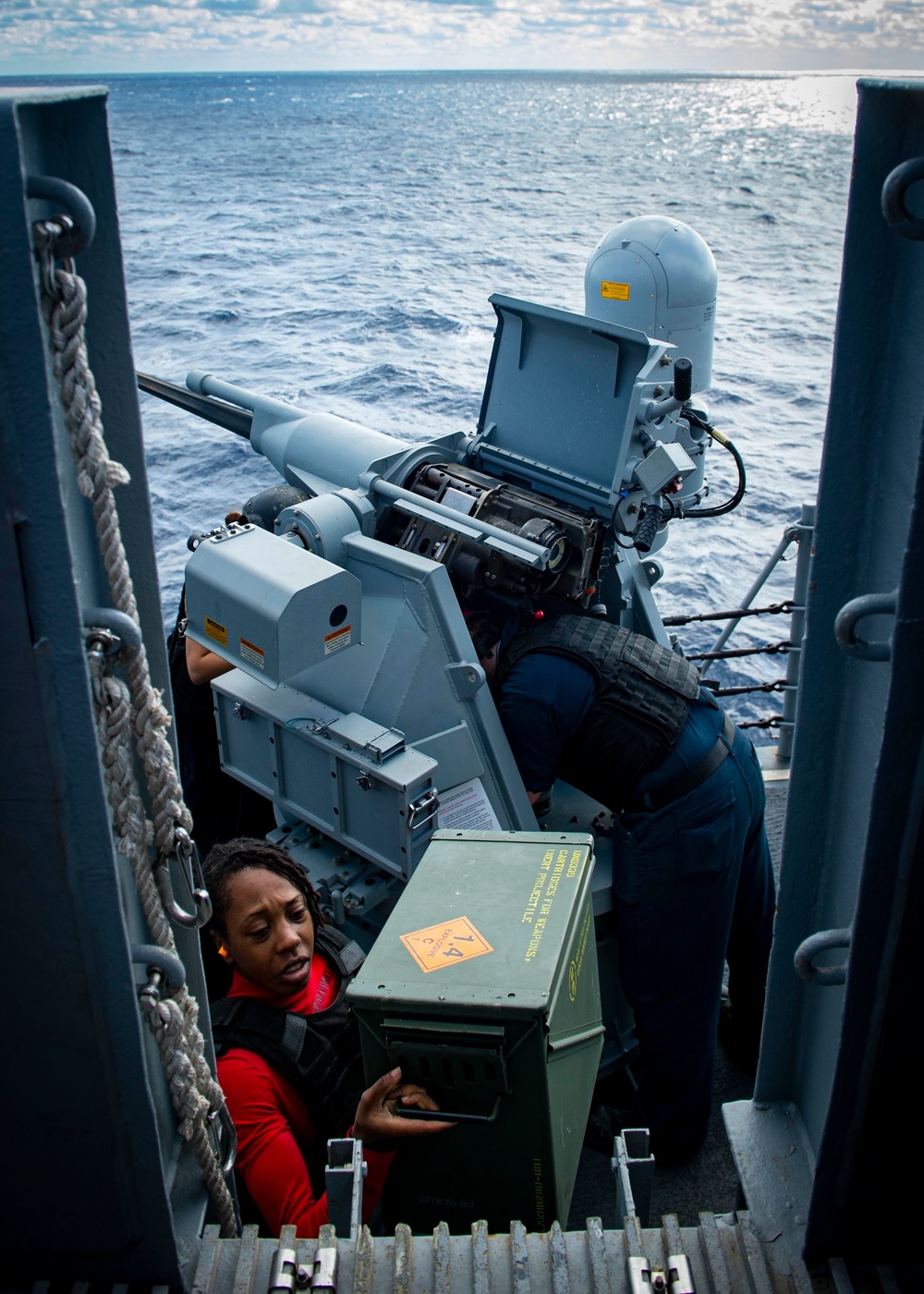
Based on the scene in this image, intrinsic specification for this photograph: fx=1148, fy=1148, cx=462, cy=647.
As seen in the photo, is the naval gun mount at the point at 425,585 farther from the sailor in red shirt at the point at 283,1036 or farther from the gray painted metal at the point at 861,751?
the gray painted metal at the point at 861,751

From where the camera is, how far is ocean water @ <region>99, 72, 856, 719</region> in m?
14.6

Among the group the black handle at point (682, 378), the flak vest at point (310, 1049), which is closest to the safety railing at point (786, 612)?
the black handle at point (682, 378)

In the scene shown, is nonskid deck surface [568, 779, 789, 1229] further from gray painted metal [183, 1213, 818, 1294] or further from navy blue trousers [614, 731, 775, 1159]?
gray painted metal [183, 1213, 818, 1294]

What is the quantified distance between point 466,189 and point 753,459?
106ft

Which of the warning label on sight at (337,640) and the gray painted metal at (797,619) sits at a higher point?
the warning label on sight at (337,640)

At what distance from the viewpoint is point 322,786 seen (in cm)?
421

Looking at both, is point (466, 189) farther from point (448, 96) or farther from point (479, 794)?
point (448, 96)

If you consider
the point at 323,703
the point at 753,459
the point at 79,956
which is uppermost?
the point at 79,956

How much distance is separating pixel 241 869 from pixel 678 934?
5.64 ft

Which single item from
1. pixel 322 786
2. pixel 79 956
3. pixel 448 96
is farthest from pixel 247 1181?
pixel 448 96

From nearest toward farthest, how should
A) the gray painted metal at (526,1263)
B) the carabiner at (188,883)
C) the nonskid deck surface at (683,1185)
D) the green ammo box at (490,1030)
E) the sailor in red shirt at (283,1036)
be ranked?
1. the carabiner at (188,883)
2. the gray painted metal at (526,1263)
3. the green ammo box at (490,1030)
4. the sailor in red shirt at (283,1036)
5. the nonskid deck surface at (683,1185)

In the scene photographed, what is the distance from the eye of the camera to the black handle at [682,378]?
4387 mm

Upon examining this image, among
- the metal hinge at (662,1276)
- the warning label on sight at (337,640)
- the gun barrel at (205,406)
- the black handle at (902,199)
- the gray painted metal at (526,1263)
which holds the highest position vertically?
the black handle at (902,199)

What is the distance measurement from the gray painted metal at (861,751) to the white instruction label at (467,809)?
2.10 metres
